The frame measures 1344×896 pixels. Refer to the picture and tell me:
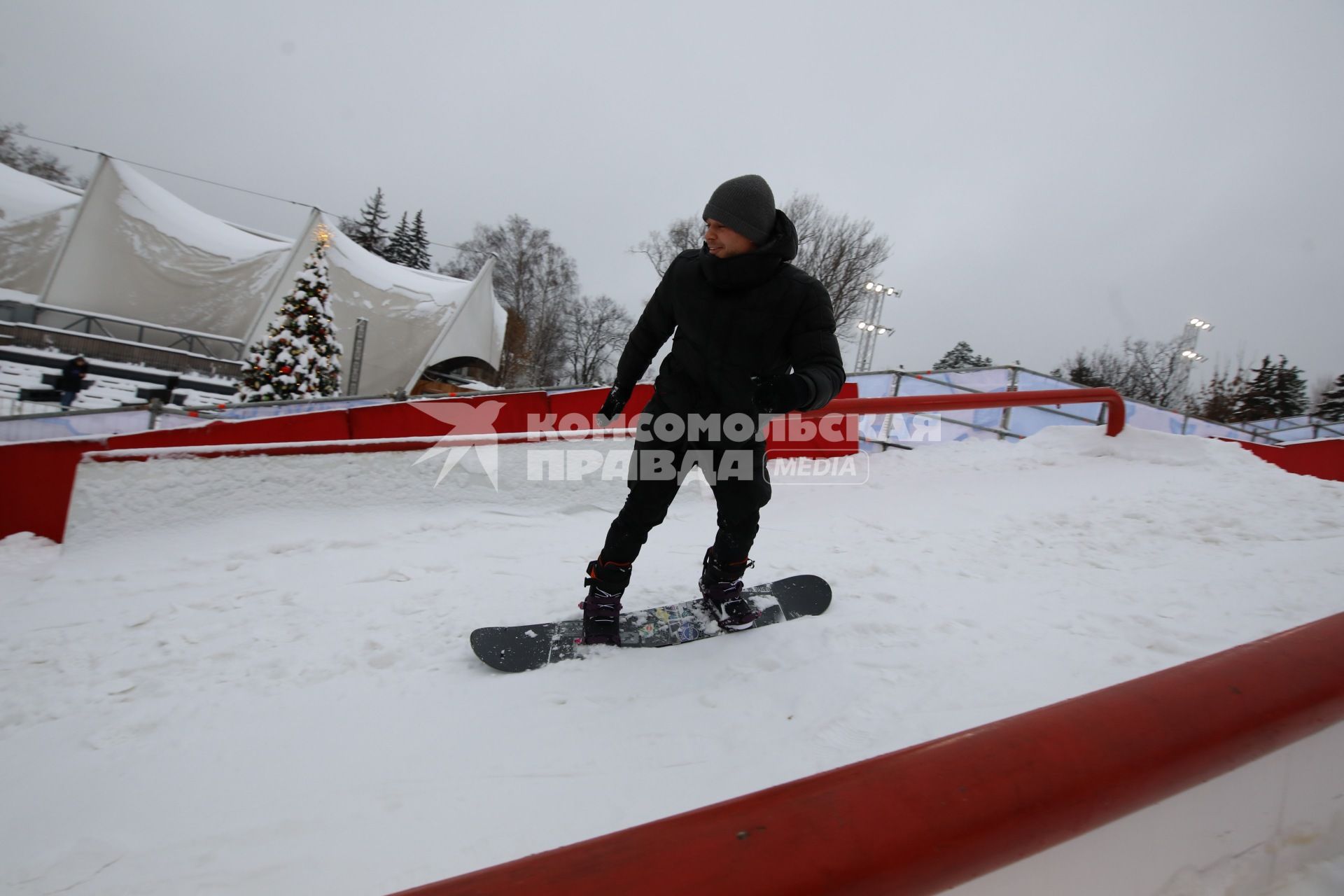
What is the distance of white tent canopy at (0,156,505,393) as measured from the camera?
20094 mm

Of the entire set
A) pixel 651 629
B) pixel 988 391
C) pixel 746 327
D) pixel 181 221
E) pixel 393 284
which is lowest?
pixel 651 629

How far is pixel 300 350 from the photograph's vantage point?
10875 millimetres

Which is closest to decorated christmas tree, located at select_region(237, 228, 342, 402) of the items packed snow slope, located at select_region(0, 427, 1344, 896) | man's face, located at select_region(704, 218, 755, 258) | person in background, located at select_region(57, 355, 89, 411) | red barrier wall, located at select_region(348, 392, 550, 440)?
person in background, located at select_region(57, 355, 89, 411)

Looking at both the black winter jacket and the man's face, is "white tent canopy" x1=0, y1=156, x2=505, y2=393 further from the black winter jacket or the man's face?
the man's face

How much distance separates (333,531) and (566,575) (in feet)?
4.99

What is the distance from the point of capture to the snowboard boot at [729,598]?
8.39 ft

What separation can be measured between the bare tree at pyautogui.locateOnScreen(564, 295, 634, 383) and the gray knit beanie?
132 feet

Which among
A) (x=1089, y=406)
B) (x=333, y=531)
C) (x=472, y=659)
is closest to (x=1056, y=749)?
(x=472, y=659)

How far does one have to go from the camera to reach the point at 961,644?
2.42m

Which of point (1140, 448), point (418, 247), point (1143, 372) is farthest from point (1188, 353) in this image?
point (418, 247)

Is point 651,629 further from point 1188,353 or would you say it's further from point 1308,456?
point 1188,353

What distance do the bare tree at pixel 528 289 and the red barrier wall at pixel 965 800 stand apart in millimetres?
35982

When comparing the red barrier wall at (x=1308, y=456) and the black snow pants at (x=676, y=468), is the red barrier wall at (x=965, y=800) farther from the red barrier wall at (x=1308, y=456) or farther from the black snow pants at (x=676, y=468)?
the red barrier wall at (x=1308, y=456)

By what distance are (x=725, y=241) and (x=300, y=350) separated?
11.1 m
